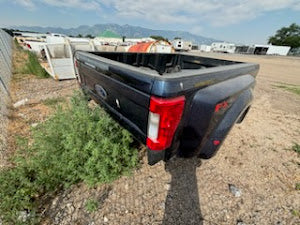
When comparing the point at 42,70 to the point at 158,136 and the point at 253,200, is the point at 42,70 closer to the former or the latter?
the point at 158,136

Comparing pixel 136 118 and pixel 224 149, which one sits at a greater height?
pixel 136 118

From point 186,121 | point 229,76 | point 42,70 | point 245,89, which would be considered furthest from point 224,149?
point 42,70

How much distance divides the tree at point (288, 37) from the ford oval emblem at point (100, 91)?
7057 cm

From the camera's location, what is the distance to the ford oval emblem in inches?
75.2

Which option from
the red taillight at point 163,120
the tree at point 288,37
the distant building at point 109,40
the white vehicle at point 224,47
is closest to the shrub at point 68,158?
the red taillight at point 163,120

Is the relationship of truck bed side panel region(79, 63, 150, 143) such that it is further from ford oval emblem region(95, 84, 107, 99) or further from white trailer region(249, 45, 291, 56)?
white trailer region(249, 45, 291, 56)

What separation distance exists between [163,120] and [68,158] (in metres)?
1.35

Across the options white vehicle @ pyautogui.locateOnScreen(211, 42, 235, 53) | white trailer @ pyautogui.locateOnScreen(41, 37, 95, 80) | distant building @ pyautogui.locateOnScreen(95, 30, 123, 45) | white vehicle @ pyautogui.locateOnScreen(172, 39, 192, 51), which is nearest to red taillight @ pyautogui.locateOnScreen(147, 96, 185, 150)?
Answer: white trailer @ pyautogui.locateOnScreen(41, 37, 95, 80)

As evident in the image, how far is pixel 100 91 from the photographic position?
1990mm

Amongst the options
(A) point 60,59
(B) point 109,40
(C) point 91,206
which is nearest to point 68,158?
(C) point 91,206

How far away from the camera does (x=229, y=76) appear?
1834 millimetres

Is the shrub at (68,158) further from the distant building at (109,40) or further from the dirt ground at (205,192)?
the distant building at (109,40)

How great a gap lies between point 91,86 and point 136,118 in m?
1.15

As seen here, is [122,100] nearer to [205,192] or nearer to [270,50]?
[205,192]
